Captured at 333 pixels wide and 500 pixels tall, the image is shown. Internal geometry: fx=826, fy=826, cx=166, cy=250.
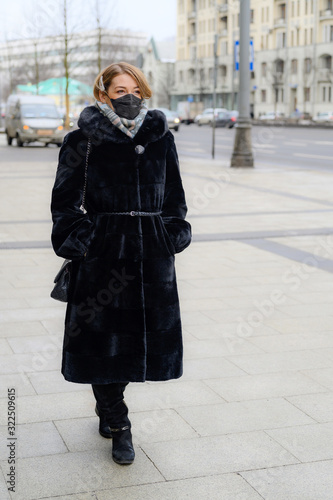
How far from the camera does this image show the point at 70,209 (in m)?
3.42

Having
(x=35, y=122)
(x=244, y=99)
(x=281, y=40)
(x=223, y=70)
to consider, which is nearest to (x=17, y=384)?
(x=244, y=99)

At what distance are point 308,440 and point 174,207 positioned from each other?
4.07 feet

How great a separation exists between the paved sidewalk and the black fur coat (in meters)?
0.43

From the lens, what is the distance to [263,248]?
8.97 meters

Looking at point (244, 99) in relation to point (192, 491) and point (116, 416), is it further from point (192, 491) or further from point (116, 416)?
point (192, 491)

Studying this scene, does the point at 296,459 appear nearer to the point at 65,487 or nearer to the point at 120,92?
the point at 65,487

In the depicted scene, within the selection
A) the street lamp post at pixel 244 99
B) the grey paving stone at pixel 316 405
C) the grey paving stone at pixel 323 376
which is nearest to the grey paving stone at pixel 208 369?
the grey paving stone at pixel 323 376

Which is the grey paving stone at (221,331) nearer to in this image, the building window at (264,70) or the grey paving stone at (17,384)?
the grey paving stone at (17,384)

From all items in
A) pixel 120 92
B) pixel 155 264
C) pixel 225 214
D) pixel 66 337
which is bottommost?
pixel 225 214

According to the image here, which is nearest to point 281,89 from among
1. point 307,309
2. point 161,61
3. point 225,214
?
point 161,61

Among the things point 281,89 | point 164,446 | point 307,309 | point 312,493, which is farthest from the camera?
point 281,89

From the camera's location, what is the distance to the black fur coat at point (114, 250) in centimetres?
340

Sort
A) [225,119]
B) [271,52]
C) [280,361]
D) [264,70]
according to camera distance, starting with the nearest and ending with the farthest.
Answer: [280,361], [225,119], [271,52], [264,70]

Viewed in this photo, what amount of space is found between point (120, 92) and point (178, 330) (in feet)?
3.39
